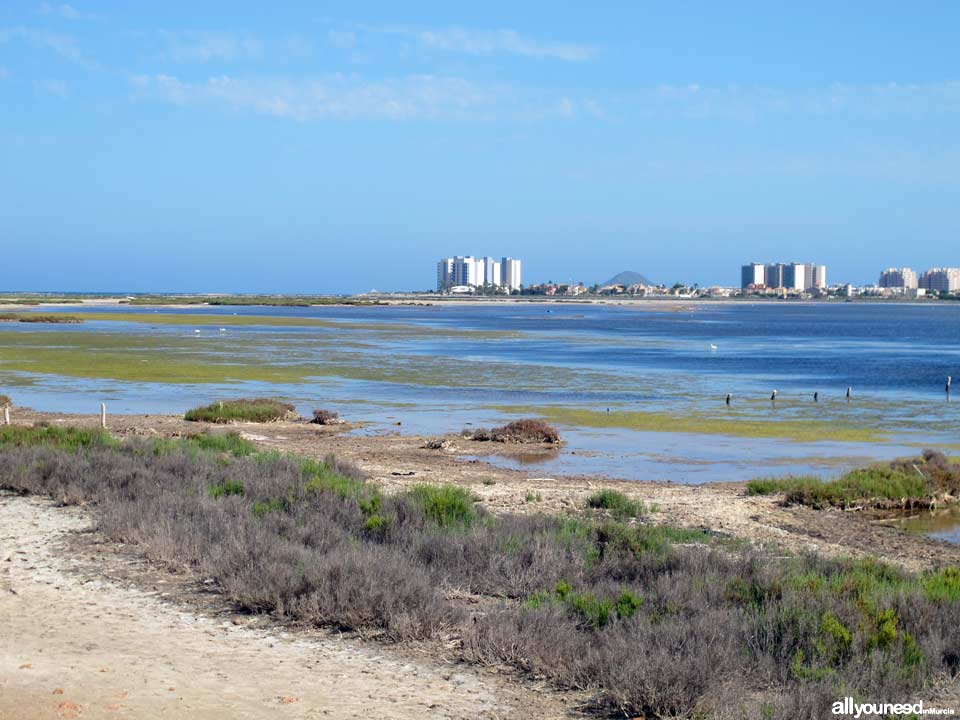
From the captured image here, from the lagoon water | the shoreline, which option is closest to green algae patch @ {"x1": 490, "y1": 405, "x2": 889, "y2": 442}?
the lagoon water

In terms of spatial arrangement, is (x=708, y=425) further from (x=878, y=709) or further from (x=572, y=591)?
(x=878, y=709)

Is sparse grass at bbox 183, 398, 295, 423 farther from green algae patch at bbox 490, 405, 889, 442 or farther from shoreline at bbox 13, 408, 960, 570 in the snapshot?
green algae patch at bbox 490, 405, 889, 442

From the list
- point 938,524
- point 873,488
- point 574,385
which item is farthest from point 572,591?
point 574,385

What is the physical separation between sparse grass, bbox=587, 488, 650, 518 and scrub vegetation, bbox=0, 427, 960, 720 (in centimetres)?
117

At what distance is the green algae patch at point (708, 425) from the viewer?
2877cm

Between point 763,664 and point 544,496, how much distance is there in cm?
969

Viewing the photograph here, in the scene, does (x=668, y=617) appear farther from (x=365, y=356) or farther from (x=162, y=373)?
(x=365, y=356)

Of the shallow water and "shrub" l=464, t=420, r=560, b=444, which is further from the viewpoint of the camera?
"shrub" l=464, t=420, r=560, b=444

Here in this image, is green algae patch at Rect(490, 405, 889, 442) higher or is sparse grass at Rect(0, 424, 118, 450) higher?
sparse grass at Rect(0, 424, 118, 450)

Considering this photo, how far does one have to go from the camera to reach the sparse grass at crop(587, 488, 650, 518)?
15.7 metres

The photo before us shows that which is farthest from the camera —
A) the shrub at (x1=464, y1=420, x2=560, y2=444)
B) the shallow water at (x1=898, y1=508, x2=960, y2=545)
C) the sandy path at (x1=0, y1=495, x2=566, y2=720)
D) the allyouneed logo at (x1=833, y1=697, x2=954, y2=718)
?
the shrub at (x1=464, y1=420, x2=560, y2=444)

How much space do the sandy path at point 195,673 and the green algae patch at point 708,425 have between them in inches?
852

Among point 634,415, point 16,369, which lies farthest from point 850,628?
point 16,369

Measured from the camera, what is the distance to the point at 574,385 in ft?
140
